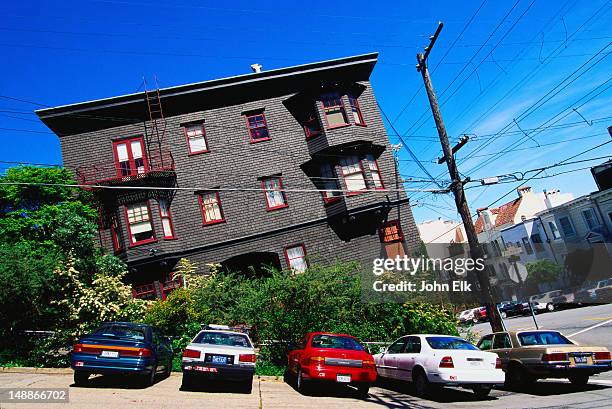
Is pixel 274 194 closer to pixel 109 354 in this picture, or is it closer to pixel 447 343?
pixel 447 343

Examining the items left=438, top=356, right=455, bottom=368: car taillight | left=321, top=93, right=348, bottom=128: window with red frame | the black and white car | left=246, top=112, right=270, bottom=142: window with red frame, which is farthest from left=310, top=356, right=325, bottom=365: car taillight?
left=246, top=112, right=270, bottom=142: window with red frame

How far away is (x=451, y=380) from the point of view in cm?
920

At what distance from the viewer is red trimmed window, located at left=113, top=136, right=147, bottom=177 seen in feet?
73.7

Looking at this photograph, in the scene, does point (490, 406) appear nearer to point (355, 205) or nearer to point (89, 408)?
point (89, 408)

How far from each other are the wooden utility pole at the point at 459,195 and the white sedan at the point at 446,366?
4.66 meters

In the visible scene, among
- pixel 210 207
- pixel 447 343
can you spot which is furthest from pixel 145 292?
pixel 447 343

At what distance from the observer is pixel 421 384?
9914 mm

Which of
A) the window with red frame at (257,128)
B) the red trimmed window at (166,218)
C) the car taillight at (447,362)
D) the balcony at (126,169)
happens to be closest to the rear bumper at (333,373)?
the car taillight at (447,362)

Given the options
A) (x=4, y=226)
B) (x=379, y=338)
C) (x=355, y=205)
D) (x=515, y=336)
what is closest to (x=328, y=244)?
(x=355, y=205)

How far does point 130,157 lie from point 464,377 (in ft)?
65.8

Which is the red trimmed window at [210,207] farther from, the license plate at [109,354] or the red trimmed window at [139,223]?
the license plate at [109,354]

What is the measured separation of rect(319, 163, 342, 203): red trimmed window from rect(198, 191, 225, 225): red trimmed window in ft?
19.3

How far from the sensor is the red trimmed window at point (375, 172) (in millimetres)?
22953

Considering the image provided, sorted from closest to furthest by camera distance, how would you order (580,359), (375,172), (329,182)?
(580,359), (329,182), (375,172)
